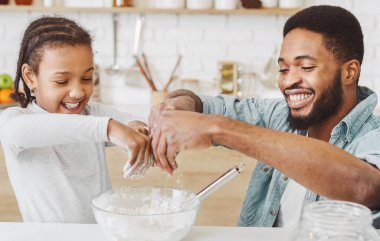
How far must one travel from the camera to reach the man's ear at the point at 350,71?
161cm

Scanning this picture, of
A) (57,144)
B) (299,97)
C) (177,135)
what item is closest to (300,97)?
(299,97)

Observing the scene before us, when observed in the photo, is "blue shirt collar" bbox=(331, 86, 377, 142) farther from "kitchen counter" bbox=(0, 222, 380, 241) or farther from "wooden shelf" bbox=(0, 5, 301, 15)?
"wooden shelf" bbox=(0, 5, 301, 15)

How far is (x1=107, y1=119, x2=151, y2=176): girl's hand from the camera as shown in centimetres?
125

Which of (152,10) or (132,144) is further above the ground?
(152,10)

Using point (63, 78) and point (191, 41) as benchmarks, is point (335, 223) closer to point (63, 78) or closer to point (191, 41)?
point (63, 78)

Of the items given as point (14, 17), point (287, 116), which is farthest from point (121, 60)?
point (287, 116)

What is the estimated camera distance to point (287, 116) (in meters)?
1.77

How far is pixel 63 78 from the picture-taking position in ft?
4.93

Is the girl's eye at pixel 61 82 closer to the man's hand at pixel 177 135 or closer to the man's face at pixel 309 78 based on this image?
the man's hand at pixel 177 135

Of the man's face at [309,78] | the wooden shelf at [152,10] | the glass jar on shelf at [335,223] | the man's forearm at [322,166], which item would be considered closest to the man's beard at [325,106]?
the man's face at [309,78]

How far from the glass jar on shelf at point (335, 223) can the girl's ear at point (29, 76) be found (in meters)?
0.93

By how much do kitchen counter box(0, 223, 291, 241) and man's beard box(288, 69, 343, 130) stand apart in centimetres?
48

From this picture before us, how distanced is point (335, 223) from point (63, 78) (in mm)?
895

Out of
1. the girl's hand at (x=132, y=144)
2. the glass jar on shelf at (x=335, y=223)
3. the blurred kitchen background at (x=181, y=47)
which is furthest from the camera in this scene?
the blurred kitchen background at (x=181, y=47)
